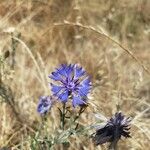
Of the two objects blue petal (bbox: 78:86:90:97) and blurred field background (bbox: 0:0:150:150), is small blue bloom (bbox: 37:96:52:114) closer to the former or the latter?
blurred field background (bbox: 0:0:150:150)

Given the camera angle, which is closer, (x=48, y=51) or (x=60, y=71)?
(x=60, y=71)

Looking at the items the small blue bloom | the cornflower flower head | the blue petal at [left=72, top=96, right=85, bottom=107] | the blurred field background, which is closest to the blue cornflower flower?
the blue petal at [left=72, top=96, right=85, bottom=107]

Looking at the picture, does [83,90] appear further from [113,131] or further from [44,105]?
[44,105]

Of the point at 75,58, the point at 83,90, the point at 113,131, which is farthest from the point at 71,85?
the point at 75,58

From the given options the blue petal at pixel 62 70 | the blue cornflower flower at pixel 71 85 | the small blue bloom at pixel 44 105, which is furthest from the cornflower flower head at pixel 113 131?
the small blue bloom at pixel 44 105

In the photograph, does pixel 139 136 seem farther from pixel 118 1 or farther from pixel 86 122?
pixel 118 1

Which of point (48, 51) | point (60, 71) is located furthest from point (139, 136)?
point (48, 51)
